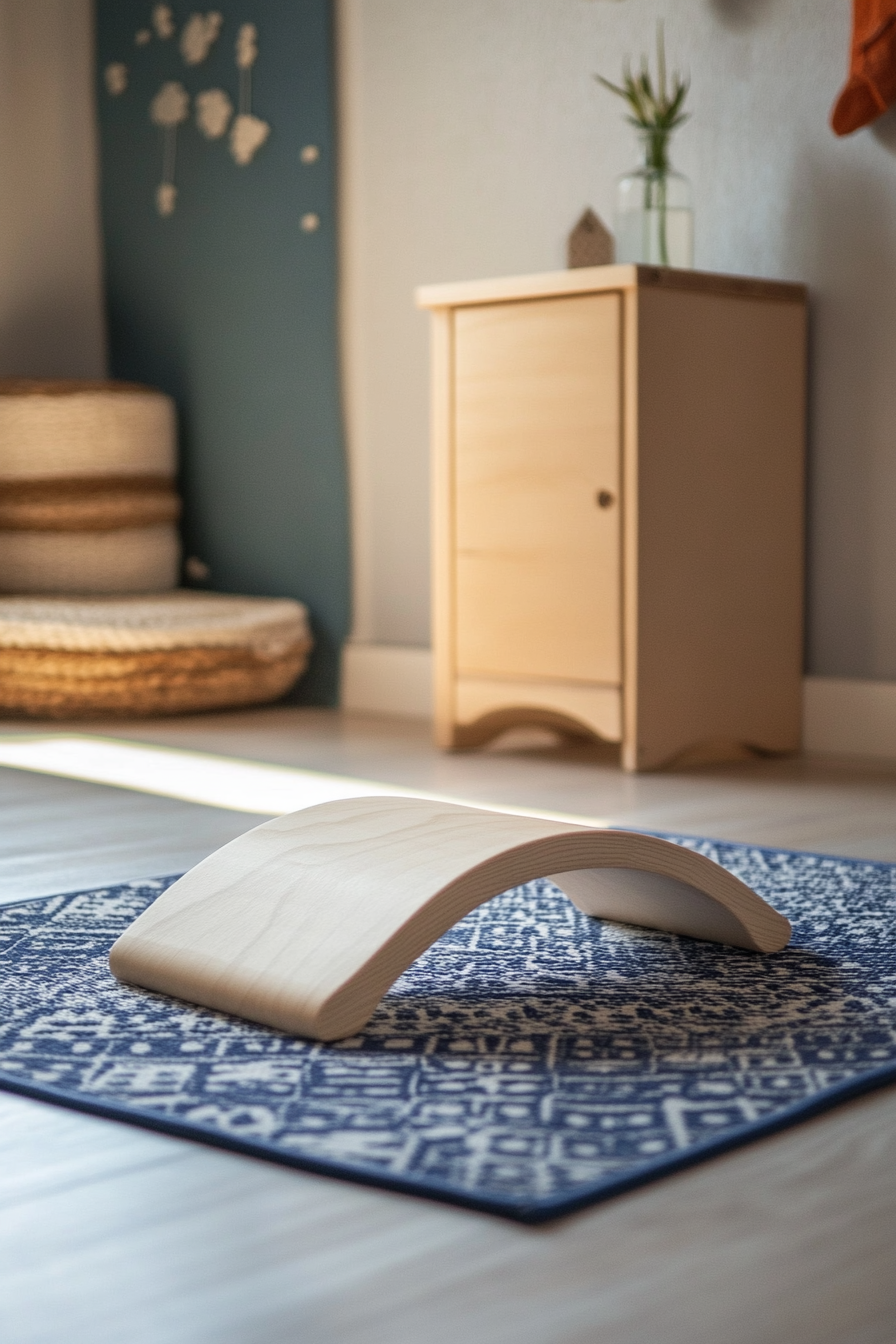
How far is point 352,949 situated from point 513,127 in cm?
223

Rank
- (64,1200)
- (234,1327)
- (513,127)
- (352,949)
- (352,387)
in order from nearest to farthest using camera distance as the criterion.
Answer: (234,1327)
(64,1200)
(352,949)
(513,127)
(352,387)

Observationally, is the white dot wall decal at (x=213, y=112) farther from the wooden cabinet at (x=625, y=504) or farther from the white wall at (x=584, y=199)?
the wooden cabinet at (x=625, y=504)

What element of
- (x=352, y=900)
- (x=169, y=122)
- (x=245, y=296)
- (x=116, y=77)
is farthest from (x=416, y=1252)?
(x=116, y=77)

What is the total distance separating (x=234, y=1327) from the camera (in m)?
0.75

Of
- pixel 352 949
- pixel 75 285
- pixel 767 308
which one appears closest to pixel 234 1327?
pixel 352 949

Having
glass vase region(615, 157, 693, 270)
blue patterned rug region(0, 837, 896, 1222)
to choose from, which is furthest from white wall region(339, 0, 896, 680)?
blue patterned rug region(0, 837, 896, 1222)

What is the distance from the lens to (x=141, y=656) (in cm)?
318

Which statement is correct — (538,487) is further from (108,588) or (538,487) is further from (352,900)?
(352,900)

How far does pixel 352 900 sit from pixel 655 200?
170 centimetres

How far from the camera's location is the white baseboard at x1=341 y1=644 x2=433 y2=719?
328 cm

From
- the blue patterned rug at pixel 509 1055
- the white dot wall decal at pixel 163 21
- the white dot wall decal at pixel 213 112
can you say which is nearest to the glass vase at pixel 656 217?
the white dot wall decal at pixel 213 112

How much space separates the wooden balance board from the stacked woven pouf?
5.96 feet

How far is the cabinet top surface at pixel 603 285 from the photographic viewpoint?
246cm

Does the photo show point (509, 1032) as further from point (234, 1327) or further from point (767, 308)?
point (767, 308)
